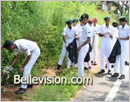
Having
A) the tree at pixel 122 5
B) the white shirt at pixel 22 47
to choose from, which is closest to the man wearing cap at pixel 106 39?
the white shirt at pixel 22 47

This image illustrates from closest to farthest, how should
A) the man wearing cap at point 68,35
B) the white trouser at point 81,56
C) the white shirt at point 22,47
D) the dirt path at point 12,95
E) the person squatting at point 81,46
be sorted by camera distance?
the dirt path at point 12,95 → the white shirt at point 22,47 → the person squatting at point 81,46 → the white trouser at point 81,56 → the man wearing cap at point 68,35

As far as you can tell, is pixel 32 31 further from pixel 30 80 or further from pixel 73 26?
pixel 30 80

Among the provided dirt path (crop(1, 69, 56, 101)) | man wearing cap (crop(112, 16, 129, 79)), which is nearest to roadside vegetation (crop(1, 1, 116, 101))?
dirt path (crop(1, 69, 56, 101))

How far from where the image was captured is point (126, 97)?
6.59m

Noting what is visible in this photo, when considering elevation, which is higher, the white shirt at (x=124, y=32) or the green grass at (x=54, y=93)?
the white shirt at (x=124, y=32)

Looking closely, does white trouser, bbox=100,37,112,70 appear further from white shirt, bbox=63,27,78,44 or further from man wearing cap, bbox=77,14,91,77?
man wearing cap, bbox=77,14,91,77

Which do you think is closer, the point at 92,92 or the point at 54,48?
the point at 92,92

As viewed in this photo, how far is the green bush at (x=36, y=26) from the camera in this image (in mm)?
7500

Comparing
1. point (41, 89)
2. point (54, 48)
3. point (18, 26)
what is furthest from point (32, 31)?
point (41, 89)

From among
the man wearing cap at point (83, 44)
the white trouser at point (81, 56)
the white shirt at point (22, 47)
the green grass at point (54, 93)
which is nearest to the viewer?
the green grass at point (54, 93)

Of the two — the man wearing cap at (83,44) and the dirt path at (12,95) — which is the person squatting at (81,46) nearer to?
the man wearing cap at (83,44)

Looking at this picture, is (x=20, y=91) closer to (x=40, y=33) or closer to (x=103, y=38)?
(x=40, y=33)

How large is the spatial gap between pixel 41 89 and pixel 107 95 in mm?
1643

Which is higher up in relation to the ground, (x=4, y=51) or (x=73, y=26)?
(x=73, y=26)
